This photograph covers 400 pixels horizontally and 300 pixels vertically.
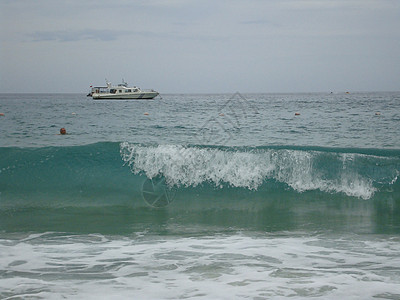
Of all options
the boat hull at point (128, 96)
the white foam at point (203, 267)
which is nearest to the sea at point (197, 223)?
the white foam at point (203, 267)

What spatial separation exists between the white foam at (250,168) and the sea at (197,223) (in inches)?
1.3

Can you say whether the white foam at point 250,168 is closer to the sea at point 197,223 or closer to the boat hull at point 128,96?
the sea at point 197,223

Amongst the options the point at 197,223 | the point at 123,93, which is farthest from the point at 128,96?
the point at 197,223


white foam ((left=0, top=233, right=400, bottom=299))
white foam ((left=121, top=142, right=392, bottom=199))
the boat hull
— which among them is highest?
the boat hull

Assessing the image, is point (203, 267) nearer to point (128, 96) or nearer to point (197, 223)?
point (197, 223)

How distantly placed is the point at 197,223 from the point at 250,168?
12.4ft

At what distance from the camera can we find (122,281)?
531 centimetres

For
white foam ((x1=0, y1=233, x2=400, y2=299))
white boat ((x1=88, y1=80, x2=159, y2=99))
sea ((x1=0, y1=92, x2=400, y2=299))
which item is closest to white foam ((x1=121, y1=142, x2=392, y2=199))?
sea ((x1=0, y1=92, x2=400, y2=299))

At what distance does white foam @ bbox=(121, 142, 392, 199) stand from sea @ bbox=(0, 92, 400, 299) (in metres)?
0.03

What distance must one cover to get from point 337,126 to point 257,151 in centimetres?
1528

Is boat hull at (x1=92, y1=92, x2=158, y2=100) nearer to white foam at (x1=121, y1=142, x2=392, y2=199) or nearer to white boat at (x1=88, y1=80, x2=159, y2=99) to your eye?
white boat at (x1=88, y1=80, x2=159, y2=99)

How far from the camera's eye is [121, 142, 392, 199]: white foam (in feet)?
37.5

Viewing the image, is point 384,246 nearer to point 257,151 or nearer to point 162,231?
point 162,231

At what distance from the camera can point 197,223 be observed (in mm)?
8594
